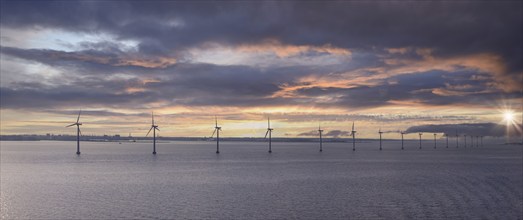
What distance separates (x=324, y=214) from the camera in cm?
6178

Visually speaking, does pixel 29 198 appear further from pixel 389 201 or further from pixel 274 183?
pixel 389 201

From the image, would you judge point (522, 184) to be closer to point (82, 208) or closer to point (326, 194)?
point (326, 194)

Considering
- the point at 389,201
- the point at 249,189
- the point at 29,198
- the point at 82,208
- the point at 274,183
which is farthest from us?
the point at 274,183

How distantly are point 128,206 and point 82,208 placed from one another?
6.23m

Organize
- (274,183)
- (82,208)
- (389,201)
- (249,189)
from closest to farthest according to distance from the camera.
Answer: (82,208), (389,201), (249,189), (274,183)

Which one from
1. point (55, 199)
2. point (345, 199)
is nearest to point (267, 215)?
point (345, 199)

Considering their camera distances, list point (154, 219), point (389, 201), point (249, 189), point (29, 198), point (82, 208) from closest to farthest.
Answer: point (154, 219), point (82, 208), point (389, 201), point (29, 198), point (249, 189)

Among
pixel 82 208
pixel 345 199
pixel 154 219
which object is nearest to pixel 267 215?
pixel 154 219

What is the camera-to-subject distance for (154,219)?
59.7 metres

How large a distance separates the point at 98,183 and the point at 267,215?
55850mm

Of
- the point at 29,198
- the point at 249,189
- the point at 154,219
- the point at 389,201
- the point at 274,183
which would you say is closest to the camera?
the point at 154,219

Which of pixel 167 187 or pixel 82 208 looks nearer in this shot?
pixel 82 208

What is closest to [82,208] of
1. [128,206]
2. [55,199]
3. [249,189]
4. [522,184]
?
[128,206]

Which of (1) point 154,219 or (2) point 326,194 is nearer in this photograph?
(1) point 154,219
